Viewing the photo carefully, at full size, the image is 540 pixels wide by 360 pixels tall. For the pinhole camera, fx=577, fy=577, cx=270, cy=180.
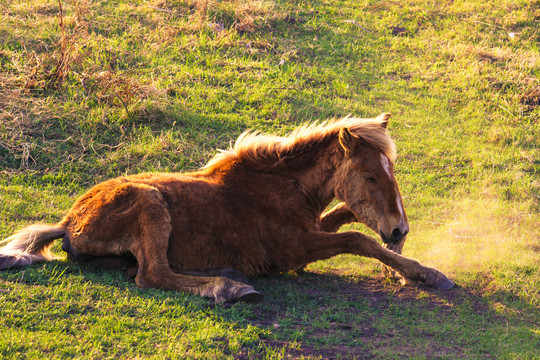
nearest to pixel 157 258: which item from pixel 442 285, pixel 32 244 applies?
pixel 32 244

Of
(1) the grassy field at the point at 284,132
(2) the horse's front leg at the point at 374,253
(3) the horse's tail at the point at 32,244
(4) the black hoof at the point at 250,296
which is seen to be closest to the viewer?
(1) the grassy field at the point at 284,132

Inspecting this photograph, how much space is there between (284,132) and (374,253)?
183 inches

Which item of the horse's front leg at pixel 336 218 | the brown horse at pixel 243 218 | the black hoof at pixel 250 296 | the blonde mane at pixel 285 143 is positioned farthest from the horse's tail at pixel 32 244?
the horse's front leg at pixel 336 218

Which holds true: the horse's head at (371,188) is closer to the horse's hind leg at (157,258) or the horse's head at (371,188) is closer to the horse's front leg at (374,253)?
the horse's front leg at (374,253)

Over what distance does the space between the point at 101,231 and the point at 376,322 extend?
2725 mm

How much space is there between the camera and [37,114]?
31.0 ft

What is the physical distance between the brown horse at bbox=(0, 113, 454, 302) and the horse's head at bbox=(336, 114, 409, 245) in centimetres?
1

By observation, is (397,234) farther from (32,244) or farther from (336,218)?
(32,244)

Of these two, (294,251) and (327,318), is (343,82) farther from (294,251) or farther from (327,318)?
(327,318)

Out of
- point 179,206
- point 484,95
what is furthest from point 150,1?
point 179,206

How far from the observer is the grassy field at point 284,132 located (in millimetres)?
4652

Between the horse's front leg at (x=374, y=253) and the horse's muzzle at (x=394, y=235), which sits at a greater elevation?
the horse's muzzle at (x=394, y=235)

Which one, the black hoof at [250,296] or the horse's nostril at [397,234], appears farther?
the horse's nostril at [397,234]

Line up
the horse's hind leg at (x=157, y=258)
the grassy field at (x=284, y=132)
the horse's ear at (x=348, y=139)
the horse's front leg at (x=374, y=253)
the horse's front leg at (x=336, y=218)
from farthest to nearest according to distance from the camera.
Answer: the horse's front leg at (x=336, y=218) → the horse's ear at (x=348, y=139) → the horse's front leg at (x=374, y=253) → the horse's hind leg at (x=157, y=258) → the grassy field at (x=284, y=132)
